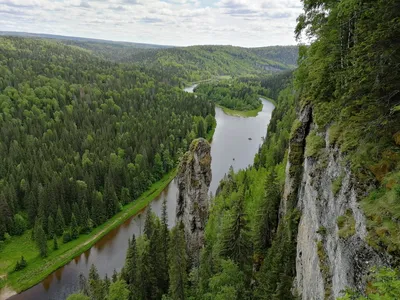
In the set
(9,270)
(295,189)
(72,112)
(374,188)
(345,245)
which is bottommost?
(9,270)

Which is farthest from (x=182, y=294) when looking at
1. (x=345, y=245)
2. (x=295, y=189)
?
(x=345, y=245)

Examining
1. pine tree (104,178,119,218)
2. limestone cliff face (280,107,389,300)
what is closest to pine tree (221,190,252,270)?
limestone cliff face (280,107,389,300)

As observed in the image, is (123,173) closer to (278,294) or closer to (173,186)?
(173,186)

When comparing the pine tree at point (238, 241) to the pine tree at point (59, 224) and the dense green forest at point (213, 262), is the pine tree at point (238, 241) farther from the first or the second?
the pine tree at point (59, 224)

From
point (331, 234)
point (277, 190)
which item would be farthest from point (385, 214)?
point (277, 190)

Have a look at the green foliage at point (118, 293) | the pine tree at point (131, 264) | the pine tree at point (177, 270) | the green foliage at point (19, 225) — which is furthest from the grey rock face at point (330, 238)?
the green foliage at point (19, 225)

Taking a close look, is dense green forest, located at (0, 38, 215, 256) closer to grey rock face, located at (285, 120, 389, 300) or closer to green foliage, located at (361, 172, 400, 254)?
grey rock face, located at (285, 120, 389, 300)
